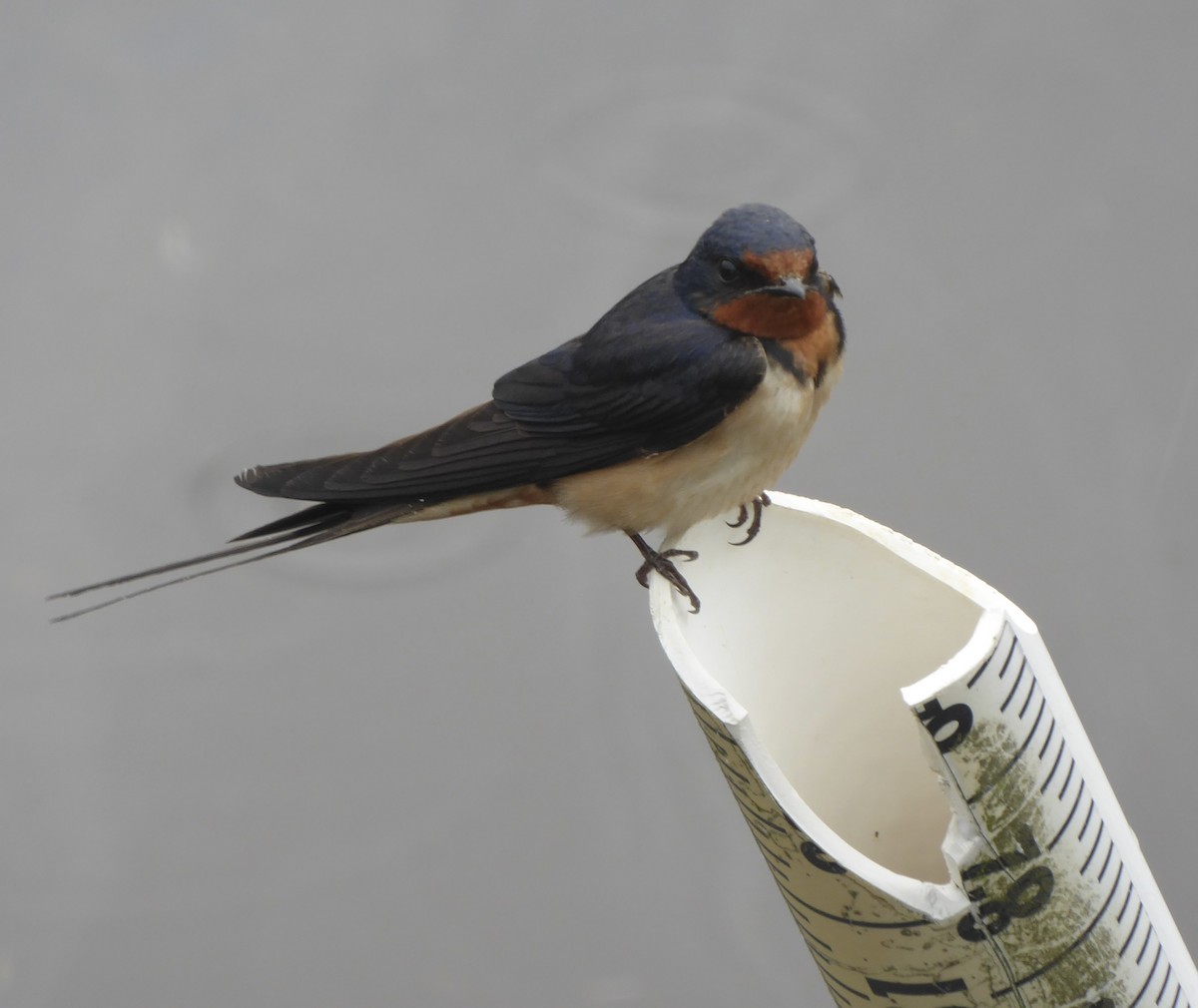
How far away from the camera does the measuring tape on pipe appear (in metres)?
0.71

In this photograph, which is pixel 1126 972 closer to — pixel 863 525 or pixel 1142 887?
pixel 1142 887

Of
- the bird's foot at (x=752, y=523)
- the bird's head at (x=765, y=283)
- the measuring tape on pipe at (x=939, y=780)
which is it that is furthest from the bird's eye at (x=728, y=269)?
the measuring tape on pipe at (x=939, y=780)

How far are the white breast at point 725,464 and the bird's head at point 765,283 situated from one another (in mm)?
35

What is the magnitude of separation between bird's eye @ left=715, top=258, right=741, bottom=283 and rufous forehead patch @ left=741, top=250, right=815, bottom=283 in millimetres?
21

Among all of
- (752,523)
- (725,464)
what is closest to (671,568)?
(752,523)

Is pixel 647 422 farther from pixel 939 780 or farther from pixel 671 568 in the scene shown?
pixel 939 780

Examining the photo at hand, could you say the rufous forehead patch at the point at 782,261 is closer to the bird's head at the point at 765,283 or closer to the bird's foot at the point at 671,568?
the bird's head at the point at 765,283

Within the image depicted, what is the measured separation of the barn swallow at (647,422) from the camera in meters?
1.22

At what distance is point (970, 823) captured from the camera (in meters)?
0.71

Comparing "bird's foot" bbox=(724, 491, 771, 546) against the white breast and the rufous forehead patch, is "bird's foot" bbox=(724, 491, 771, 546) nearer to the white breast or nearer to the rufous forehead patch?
the white breast

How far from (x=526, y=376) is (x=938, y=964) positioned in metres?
0.75

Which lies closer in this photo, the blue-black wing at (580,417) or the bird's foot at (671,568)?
the bird's foot at (671,568)

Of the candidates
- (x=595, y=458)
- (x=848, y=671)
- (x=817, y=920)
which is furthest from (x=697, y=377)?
(x=817, y=920)

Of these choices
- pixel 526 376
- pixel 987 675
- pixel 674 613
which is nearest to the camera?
pixel 987 675
